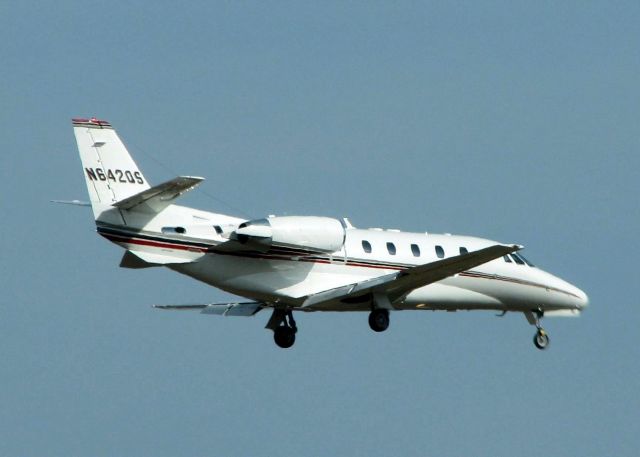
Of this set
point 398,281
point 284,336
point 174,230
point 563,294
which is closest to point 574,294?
point 563,294

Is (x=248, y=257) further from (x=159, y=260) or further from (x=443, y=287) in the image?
(x=443, y=287)

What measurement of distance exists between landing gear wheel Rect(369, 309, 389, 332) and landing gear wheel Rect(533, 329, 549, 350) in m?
5.57

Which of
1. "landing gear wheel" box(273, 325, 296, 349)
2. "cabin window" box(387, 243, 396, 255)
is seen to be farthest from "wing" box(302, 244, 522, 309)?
"landing gear wheel" box(273, 325, 296, 349)

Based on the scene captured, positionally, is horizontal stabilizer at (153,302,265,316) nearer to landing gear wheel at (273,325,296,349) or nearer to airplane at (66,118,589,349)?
airplane at (66,118,589,349)

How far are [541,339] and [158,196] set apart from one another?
41.5 feet

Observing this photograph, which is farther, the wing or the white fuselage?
the wing

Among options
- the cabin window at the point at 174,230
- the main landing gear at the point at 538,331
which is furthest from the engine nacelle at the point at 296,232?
the main landing gear at the point at 538,331

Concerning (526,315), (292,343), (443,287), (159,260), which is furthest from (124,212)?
(526,315)

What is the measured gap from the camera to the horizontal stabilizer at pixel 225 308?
128ft

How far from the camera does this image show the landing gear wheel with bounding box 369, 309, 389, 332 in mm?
37000

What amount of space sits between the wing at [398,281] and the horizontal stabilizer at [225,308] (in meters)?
2.65

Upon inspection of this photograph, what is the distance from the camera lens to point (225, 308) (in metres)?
39.3

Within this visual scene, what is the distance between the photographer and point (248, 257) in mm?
35531

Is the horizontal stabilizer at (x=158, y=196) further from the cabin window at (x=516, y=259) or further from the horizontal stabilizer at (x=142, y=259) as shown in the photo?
the cabin window at (x=516, y=259)
